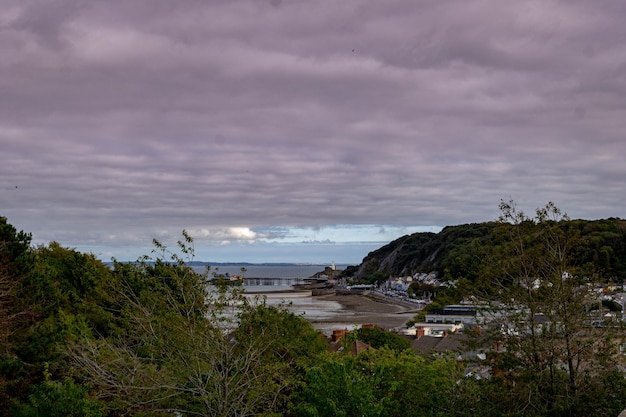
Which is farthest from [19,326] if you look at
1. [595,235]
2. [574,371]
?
[595,235]

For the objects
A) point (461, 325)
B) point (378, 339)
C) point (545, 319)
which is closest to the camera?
point (545, 319)

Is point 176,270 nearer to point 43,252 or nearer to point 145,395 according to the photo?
point 145,395

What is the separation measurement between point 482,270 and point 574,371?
3.22m

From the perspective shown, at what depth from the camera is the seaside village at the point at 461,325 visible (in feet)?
52.5

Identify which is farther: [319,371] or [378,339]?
[378,339]

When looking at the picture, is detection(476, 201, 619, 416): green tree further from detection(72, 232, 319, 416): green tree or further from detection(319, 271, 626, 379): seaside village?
detection(72, 232, 319, 416): green tree

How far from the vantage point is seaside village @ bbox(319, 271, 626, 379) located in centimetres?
1600

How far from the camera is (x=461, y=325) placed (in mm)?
69438

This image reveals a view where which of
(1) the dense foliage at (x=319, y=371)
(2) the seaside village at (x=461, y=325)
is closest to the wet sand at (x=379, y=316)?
(2) the seaside village at (x=461, y=325)

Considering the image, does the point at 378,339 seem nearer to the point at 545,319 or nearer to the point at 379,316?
the point at 545,319

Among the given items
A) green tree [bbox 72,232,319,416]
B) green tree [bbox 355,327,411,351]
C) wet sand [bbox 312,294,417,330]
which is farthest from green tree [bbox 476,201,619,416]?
wet sand [bbox 312,294,417,330]

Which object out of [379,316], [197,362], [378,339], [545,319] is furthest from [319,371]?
[379,316]

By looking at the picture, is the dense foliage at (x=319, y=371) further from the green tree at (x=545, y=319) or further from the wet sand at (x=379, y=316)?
the wet sand at (x=379, y=316)

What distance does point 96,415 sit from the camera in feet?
58.0
